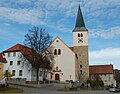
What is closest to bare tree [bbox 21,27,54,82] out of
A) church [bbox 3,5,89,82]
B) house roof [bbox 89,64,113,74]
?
church [bbox 3,5,89,82]

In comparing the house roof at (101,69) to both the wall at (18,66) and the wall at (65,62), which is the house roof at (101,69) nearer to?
the wall at (65,62)

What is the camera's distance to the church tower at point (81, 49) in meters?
74.4

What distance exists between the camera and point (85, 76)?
2923 inches

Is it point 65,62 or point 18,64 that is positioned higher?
point 65,62

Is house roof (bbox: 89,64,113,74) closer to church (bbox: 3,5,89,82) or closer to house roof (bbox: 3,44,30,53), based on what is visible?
church (bbox: 3,5,89,82)

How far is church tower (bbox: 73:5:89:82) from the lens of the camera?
7444cm

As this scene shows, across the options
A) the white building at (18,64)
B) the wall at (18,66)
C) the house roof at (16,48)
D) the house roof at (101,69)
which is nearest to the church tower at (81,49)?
the house roof at (101,69)

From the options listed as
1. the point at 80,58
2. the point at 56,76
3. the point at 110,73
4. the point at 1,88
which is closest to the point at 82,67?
the point at 80,58

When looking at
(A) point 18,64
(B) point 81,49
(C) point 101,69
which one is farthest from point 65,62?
(C) point 101,69

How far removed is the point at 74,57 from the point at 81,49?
22.9 feet

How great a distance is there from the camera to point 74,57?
69.6m

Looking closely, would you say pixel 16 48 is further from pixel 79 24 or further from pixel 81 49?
pixel 79 24

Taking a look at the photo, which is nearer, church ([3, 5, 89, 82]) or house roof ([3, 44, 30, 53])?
church ([3, 5, 89, 82])

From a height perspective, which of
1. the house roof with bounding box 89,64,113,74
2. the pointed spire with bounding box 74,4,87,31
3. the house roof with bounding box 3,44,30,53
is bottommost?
the house roof with bounding box 89,64,113,74
